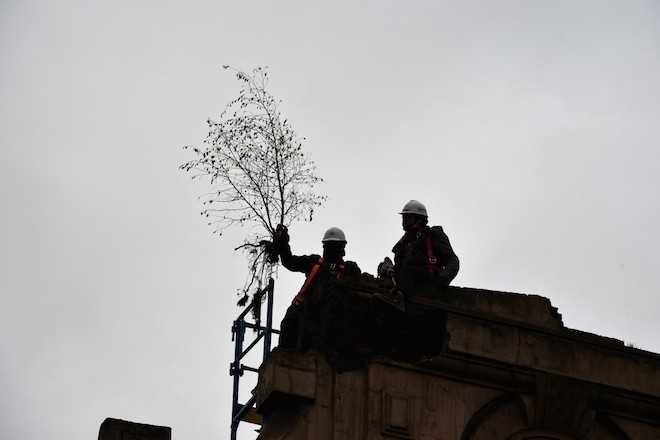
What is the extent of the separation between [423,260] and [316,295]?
1.92 m

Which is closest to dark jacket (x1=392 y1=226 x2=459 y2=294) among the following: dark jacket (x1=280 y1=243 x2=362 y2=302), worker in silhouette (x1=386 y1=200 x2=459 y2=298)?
worker in silhouette (x1=386 y1=200 x2=459 y2=298)

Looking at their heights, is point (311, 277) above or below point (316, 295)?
above

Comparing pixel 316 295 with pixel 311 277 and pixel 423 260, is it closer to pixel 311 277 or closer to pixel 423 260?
pixel 311 277

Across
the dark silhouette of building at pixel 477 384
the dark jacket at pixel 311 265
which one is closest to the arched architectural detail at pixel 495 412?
the dark silhouette of building at pixel 477 384

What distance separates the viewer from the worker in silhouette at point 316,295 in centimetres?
3297

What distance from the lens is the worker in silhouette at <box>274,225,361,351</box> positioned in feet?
108

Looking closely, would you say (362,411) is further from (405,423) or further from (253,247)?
(253,247)

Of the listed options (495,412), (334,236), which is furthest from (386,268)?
(495,412)

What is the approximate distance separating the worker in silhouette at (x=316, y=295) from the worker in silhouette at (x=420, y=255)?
2.54 ft

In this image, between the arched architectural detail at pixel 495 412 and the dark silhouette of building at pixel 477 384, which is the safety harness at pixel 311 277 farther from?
the arched architectural detail at pixel 495 412

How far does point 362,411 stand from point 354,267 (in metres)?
3.26

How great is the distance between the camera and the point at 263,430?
108 feet

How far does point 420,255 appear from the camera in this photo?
3434 centimetres

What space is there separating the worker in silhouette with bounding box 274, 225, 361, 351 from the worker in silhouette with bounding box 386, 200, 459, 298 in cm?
77
